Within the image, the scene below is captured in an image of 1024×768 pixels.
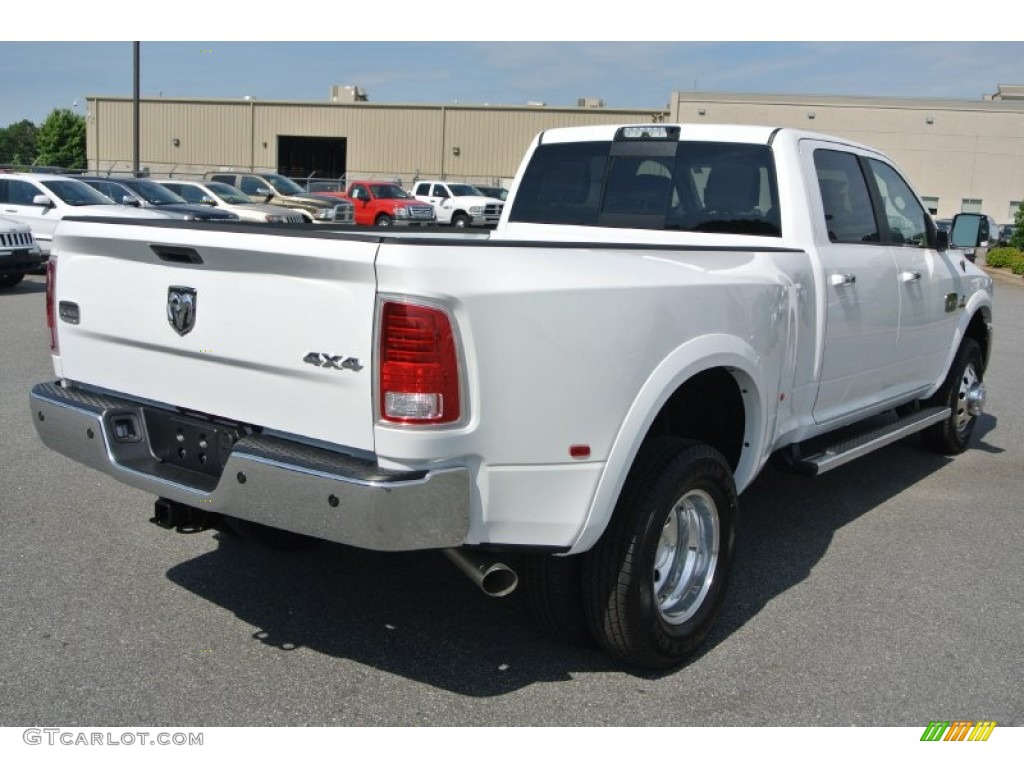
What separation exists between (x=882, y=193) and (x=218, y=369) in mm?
4014

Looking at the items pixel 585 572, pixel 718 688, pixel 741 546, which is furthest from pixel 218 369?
pixel 741 546

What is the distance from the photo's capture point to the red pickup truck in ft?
96.0

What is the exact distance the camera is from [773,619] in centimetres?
418

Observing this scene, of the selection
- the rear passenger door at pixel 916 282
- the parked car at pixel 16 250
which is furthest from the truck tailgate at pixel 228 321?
the parked car at pixel 16 250

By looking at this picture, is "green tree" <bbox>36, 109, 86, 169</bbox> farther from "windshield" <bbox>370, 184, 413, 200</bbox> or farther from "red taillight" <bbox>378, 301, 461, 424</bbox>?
"red taillight" <bbox>378, 301, 461, 424</bbox>

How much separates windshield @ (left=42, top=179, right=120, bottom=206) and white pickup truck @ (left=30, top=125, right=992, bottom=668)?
1404 centimetres

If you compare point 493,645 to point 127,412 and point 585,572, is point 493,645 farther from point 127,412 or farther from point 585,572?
point 127,412

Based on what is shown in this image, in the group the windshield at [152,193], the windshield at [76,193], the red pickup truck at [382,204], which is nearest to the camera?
the windshield at [76,193]

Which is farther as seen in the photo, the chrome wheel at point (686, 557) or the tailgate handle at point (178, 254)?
Answer: the chrome wheel at point (686, 557)

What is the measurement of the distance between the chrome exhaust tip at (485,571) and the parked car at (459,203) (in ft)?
93.5

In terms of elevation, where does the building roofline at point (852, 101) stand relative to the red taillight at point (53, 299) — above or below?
above
